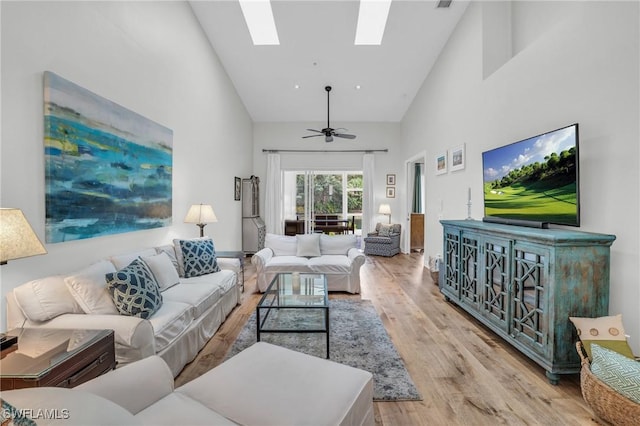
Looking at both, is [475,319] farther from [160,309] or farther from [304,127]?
[304,127]

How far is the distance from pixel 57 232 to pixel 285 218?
6083 millimetres

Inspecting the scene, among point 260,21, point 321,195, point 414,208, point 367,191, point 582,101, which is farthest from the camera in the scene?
point 321,195

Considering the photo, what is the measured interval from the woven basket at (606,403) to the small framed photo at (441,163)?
11.3 ft

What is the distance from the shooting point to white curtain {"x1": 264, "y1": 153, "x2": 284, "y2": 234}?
25.2ft

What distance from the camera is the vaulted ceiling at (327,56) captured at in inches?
164

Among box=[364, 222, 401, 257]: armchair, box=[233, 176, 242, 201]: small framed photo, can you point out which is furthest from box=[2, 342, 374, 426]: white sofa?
box=[364, 222, 401, 257]: armchair

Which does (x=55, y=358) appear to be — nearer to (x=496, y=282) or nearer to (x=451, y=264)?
(x=496, y=282)

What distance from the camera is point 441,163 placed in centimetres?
497

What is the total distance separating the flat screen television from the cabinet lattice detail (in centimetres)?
26

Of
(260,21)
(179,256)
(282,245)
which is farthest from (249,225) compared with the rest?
(260,21)

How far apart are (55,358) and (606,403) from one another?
107 inches

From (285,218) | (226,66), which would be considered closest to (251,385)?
(226,66)

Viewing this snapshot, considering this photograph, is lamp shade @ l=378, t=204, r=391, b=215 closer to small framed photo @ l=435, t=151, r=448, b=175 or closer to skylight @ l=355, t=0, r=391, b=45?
Answer: small framed photo @ l=435, t=151, r=448, b=175

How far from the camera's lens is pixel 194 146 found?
14.1ft
